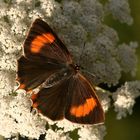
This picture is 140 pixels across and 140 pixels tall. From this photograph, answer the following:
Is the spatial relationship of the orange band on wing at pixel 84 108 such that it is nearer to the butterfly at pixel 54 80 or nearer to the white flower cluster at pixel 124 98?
the butterfly at pixel 54 80

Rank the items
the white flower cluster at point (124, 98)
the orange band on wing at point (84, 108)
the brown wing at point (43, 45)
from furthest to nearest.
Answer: the white flower cluster at point (124, 98)
the brown wing at point (43, 45)
the orange band on wing at point (84, 108)

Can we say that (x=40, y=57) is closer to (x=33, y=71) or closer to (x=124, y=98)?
(x=33, y=71)

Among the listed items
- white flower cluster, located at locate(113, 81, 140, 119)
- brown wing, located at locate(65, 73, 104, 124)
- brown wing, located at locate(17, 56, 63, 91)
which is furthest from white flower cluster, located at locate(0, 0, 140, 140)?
brown wing, located at locate(65, 73, 104, 124)

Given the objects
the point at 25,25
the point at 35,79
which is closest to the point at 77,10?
the point at 25,25

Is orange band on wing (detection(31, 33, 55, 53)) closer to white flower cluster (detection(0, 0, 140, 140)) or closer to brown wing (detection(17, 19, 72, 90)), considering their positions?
brown wing (detection(17, 19, 72, 90))

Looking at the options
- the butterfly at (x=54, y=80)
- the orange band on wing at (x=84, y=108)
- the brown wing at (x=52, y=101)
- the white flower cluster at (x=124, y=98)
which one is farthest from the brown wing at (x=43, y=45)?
the white flower cluster at (x=124, y=98)

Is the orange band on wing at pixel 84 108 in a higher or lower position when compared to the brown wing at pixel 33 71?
lower
